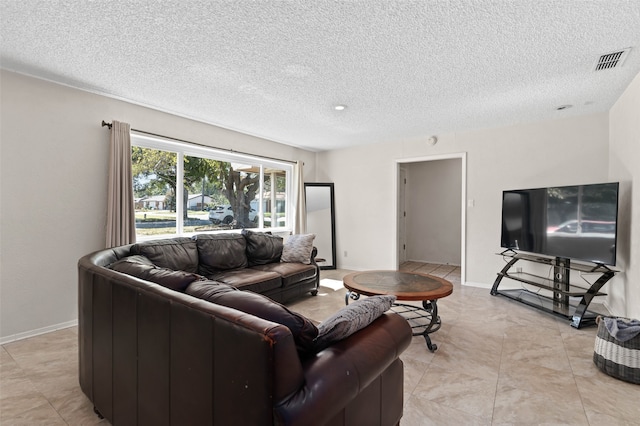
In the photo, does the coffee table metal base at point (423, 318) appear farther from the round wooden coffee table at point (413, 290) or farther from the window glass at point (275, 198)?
the window glass at point (275, 198)

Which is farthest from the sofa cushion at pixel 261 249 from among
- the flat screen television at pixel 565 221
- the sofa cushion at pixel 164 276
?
the flat screen television at pixel 565 221

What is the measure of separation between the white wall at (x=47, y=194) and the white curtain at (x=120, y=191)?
0.50 ft

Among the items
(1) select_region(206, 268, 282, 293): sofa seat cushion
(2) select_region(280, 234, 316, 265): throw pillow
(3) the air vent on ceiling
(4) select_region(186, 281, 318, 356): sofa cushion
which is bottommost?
(1) select_region(206, 268, 282, 293): sofa seat cushion

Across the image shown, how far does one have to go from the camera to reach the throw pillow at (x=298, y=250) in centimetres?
424

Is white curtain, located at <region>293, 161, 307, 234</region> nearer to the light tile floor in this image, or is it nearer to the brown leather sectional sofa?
the light tile floor

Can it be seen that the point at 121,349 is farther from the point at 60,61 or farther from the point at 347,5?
the point at 60,61

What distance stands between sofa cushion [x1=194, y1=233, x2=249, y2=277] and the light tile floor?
1360 mm

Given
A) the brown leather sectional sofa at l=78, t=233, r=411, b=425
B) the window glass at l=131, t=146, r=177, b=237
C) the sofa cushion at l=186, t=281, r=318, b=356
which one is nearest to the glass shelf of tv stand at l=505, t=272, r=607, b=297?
the brown leather sectional sofa at l=78, t=233, r=411, b=425

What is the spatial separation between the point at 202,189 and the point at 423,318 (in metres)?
3.49

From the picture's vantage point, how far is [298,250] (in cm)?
428

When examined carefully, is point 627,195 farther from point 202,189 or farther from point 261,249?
point 202,189

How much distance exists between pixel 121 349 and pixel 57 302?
2352 mm

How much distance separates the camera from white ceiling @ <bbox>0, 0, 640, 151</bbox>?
1919mm

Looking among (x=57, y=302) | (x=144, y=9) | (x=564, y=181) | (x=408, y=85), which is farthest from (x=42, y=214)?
(x=564, y=181)
